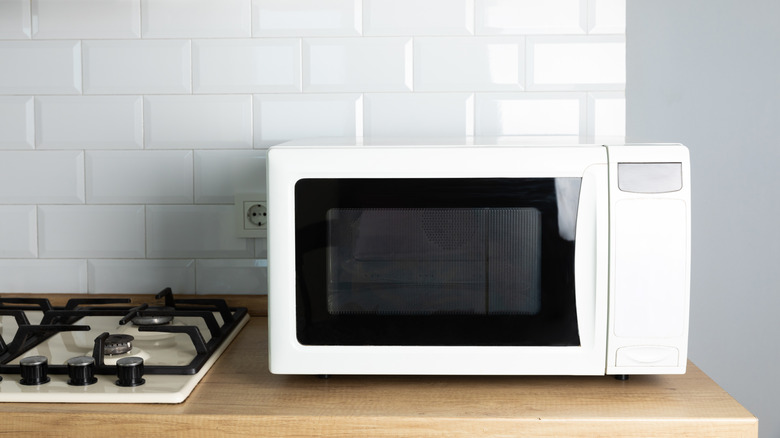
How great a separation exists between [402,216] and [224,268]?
56cm

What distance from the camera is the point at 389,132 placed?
1.40 m

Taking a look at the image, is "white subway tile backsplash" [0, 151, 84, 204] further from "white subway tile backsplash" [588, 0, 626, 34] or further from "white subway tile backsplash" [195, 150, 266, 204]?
"white subway tile backsplash" [588, 0, 626, 34]

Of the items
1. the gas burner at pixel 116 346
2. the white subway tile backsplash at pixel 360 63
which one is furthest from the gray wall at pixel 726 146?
the gas burner at pixel 116 346

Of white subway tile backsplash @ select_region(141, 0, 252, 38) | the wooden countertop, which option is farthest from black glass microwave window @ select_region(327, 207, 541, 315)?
white subway tile backsplash @ select_region(141, 0, 252, 38)

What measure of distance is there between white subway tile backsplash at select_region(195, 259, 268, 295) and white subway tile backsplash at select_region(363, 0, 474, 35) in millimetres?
497

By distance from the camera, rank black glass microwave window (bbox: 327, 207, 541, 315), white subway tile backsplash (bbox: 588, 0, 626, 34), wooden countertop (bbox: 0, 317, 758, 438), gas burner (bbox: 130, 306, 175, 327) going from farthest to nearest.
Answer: white subway tile backsplash (bbox: 588, 0, 626, 34) < gas burner (bbox: 130, 306, 175, 327) < black glass microwave window (bbox: 327, 207, 541, 315) < wooden countertop (bbox: 0, 317, 758, 438)

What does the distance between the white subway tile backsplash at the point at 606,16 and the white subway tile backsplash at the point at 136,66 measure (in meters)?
0.75

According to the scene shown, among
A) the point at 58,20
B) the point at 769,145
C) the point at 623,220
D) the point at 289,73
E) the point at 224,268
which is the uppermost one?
the point at 58,20

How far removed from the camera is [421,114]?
1392 millimetres

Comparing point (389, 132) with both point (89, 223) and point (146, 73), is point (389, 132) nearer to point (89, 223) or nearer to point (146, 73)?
point (146, 73)

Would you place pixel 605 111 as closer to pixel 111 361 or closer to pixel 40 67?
pixel 111 361

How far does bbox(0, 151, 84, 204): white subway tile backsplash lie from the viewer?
143cm

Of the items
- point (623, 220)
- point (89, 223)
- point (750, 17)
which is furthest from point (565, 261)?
point (89, 223)

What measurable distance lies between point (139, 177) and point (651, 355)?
967mm
